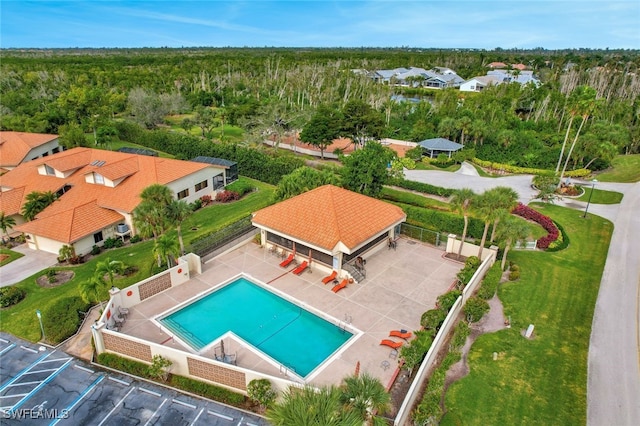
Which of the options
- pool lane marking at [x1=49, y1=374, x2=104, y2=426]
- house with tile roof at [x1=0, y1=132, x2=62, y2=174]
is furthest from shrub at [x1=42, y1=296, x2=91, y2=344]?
house with tile roof at [x1=0, y1=132, x2=62, y2=174]

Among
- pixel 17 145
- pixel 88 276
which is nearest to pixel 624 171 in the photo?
pixel 88 276

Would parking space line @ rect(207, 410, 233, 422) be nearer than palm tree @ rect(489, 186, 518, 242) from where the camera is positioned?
Yes

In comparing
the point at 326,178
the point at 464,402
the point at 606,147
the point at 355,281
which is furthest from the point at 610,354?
the point at 606,147

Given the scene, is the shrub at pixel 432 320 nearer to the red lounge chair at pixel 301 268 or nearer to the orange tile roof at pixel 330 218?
the orange tile roof at pixel 330 218

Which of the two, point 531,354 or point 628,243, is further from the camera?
point 628,243

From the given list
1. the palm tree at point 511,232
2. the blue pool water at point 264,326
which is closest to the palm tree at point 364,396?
the blue pool water at point 264,326

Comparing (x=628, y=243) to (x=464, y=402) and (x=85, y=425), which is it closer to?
(x=464, y=402)

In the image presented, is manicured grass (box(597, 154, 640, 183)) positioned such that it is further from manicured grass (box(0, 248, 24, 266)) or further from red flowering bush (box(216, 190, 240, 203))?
manicured grass (box(0, 248, 24, 266))
